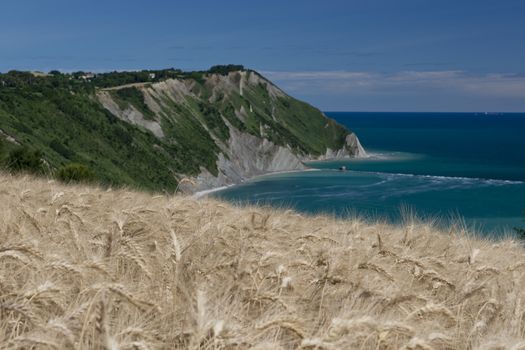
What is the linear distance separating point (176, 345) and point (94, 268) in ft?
4.00

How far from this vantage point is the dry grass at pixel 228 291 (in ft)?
9.85

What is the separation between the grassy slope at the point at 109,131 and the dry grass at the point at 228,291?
74400 mm

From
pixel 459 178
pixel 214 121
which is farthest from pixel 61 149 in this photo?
pixel 459 178

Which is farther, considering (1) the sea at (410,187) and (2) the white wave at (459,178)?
(2) the white wave at (459,178)

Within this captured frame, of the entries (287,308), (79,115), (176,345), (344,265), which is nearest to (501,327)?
(344,265)

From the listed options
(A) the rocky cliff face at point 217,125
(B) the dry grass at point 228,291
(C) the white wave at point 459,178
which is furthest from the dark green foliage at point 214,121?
(B) the dry grass at point 228,291

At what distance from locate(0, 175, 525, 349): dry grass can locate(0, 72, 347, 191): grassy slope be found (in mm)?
74400

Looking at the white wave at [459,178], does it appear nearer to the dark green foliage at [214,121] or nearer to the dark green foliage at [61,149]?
the dark green foliage at [214,121]

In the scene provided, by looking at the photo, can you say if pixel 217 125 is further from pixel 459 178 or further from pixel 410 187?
pixel 459 178

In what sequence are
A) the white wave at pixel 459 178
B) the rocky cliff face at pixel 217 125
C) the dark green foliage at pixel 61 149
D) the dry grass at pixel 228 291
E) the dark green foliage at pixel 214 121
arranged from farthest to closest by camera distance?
1. the dark green foliage at pixel 214 121
2. the rocky cliff face at pixel 217 125
3. the white wave at pixel 459 178
4. the dark green foliage at pixel 61 149
5. the dry grass at pixel 228 291

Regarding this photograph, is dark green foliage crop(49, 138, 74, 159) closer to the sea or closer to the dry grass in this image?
the sea

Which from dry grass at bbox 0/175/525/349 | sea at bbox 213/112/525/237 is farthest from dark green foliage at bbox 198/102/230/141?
dry grass at bbox 0/175/525/349

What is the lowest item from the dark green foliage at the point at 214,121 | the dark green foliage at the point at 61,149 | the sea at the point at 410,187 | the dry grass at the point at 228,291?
the sea at the point at 410,187

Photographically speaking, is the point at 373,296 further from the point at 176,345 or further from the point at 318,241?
the point at 318,241
